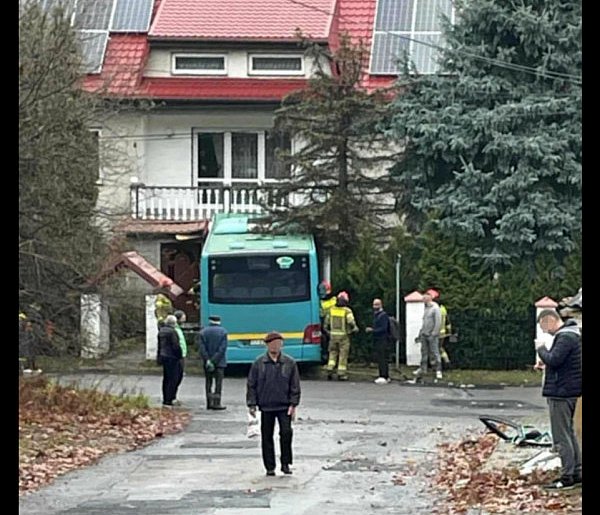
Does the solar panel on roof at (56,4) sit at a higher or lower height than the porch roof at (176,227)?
higher

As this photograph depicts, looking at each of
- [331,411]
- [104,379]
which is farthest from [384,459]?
[104,379]

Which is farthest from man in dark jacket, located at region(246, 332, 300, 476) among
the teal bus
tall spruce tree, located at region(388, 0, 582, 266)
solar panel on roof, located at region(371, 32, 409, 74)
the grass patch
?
solar panel on roof, located at region(371, 32, 409, 74)

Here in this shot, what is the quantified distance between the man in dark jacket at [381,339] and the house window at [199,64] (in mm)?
12319

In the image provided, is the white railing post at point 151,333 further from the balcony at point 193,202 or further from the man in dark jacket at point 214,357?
the man in dark jacket at point 214,357

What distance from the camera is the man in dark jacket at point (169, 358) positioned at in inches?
918

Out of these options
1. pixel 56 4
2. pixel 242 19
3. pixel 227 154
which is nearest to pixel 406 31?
pixel 242 19

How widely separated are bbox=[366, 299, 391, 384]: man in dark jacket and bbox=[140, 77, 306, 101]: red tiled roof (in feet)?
35.1

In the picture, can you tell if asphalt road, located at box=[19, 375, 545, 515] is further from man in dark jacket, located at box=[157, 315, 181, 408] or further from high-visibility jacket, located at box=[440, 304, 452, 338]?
high-visibility jacket, located at box=[440, 304, 452, 338]

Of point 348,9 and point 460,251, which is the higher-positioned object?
point 348,9

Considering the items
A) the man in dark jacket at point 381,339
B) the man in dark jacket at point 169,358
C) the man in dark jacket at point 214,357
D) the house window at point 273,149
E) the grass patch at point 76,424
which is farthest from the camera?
the house window at point 273,149

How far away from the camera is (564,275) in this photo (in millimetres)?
33062

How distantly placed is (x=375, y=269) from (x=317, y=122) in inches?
155

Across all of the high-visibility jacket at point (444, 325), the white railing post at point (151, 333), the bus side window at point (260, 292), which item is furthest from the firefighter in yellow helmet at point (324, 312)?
the white railing post at point (151, 333)
